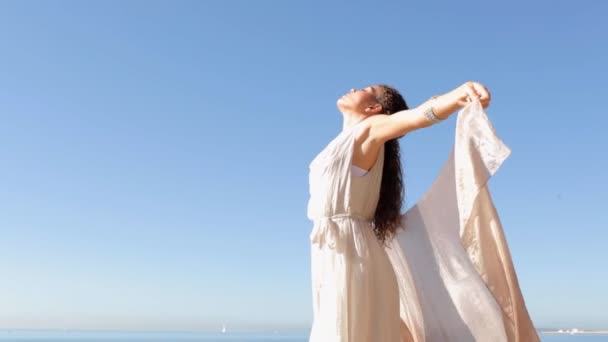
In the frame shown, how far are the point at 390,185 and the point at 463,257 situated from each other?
1.85 feet

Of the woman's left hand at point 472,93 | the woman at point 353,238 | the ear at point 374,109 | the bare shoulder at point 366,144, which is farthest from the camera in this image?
the ear at point 374,109

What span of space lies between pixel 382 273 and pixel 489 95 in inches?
41.3

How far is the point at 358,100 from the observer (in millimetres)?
3619

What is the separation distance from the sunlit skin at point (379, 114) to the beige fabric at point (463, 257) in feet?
0.25

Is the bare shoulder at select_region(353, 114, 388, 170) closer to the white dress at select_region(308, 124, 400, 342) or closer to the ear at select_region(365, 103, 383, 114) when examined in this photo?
the white dress at select_region(308, 124, 400, 342)

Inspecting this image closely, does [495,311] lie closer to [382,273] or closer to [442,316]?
[442,316]

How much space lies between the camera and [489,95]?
295cm

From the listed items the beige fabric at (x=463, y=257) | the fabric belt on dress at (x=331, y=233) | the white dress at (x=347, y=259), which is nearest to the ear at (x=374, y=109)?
the white dress at (x=347, y=259)

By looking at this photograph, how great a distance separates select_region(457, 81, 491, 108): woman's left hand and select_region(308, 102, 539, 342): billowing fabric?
38mm

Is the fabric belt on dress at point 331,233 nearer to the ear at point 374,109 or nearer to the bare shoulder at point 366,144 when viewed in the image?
the bare shoulder at point 366,144

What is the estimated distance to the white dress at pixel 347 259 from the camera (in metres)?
3.20

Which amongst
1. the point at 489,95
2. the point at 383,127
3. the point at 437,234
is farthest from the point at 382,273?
the point at 489,95

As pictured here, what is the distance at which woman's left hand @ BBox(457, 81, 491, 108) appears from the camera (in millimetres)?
2943

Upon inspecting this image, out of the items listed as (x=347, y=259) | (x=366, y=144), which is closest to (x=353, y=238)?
(x=347, y=259)
